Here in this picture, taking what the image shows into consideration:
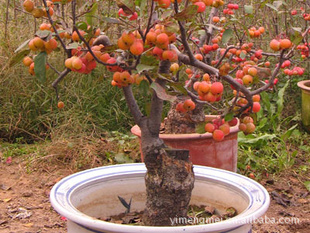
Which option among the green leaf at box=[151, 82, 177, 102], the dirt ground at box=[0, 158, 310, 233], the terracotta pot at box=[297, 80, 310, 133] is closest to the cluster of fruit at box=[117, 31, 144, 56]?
the green leaf at box=[151, 82, 177, 102]

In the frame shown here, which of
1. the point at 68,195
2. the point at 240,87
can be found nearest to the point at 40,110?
the point at 68,195

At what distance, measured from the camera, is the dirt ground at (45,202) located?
2105 mm

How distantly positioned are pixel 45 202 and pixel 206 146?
0.99 m

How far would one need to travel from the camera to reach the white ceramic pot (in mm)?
1130

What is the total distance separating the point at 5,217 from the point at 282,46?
173cm

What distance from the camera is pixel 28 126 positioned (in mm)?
3551

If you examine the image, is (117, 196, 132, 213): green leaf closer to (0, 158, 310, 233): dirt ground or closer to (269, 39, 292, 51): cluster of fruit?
(0, 158, 310, 233): dirt ground

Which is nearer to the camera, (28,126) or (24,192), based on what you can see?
(24,192)

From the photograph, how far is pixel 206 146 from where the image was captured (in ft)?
7.43

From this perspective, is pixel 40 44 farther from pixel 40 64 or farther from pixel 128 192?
pixel 128 192

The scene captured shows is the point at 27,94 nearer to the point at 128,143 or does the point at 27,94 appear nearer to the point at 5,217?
the point at 128,143

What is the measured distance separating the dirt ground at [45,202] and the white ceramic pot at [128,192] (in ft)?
1.56

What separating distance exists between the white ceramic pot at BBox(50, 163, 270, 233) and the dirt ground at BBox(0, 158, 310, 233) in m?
0.48

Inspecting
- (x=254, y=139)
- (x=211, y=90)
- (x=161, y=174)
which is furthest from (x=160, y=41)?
(x=254, y=139)
